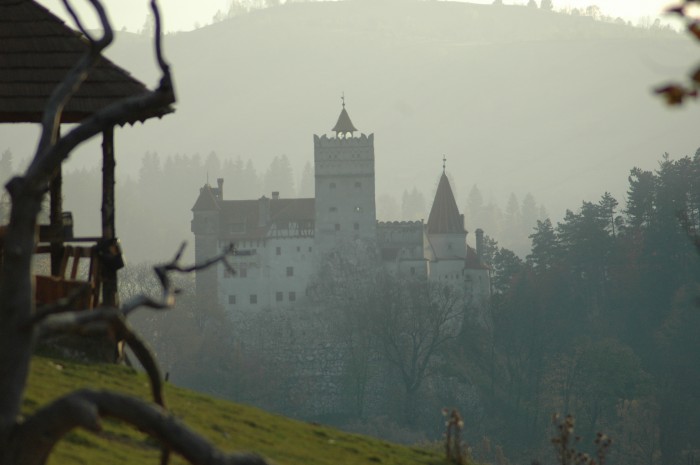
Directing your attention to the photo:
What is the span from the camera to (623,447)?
2131 inches

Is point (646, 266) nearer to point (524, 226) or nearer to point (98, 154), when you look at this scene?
point (524, 226)

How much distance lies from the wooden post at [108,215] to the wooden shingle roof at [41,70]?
1.50ft

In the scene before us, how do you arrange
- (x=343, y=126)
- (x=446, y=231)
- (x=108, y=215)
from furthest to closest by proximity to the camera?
1. (x=343, y=126)
2. (x=446, y=231)
3. (x=108, y=215)

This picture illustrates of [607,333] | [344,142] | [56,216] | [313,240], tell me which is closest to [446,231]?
[344,142]

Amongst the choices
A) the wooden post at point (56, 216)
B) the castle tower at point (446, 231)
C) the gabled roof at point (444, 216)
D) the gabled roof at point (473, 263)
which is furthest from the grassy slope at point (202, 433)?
the gabled roof at point (444, 216)

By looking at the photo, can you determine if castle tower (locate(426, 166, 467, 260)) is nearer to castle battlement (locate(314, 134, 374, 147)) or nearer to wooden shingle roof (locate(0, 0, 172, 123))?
castle battlement (locate(314, 134, 374, 147))

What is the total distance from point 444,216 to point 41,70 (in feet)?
213

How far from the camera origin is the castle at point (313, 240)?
7238 cm

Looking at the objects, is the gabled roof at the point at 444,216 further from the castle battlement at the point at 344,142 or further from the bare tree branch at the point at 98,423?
the bare tree branch at the point at 98,423

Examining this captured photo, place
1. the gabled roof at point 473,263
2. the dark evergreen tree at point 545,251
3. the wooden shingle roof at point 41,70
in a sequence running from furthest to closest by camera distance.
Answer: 1. the gabled roof at point 473,263
2. the dark evergreen tree at point 545,251
3. the wooden shingle roof at point 41,70

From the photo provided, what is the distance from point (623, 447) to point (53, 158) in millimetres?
51112

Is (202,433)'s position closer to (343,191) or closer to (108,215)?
(108,215)

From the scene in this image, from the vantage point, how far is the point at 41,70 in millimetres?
14094

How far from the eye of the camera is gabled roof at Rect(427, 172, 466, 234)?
7750 cm
